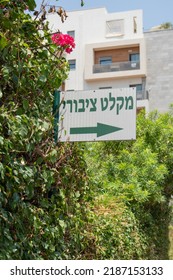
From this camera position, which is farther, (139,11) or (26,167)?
(139,11)

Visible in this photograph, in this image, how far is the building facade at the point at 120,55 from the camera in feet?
110

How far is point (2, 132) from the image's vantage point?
2889 mm

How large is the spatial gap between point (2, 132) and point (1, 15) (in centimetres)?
82

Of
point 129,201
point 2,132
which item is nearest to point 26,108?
point 2,132

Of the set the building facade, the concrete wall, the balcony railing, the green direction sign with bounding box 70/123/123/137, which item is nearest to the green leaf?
the green direction sign with bounding box 70/123/123/137

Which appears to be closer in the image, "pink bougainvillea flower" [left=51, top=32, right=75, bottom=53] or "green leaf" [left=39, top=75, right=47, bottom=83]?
"green leaf" [left=39, top=75, right=47, bottom=83]

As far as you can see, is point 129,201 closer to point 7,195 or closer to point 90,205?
point 90,205

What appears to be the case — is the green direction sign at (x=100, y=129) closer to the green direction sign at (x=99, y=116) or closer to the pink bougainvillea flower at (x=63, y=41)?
the green direction sign at (x=99, y=116)

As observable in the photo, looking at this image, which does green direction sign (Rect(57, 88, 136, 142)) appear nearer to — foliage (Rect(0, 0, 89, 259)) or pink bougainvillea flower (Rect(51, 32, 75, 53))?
foliage (Rect(0, 0, 89, 259))

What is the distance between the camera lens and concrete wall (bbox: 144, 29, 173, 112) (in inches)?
1323

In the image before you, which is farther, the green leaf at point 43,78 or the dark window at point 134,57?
the dark window at point 134,57

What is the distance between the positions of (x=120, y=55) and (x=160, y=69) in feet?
11.2

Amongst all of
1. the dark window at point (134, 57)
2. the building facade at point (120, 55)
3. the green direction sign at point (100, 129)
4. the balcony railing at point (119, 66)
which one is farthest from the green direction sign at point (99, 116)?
the dark window at point (134, 57)

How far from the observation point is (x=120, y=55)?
34656mm
